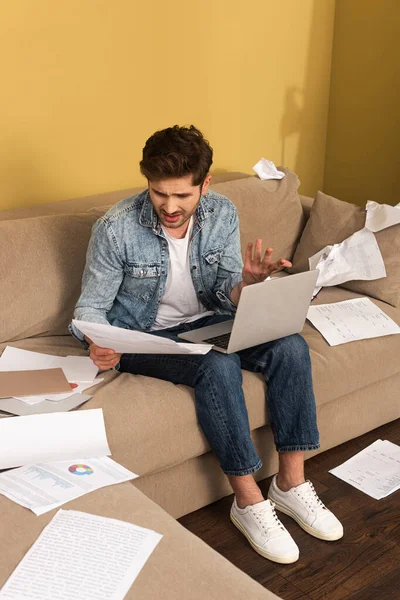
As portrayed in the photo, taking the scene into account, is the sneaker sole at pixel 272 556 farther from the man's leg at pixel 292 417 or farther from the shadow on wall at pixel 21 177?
the shadow on wall at pixel 21 177

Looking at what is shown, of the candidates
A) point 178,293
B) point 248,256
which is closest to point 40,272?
point 178,293

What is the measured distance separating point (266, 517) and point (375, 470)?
54 cm

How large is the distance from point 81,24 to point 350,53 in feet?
4.82

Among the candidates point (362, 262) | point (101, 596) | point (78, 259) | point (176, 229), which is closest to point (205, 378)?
point (176, 229)

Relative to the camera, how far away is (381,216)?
9.07 ft

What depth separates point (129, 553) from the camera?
141 centimetres

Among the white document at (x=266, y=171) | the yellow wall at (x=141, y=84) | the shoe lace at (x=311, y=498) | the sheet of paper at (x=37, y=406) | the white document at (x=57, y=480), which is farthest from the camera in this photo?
the white document at (x=266, y=171)

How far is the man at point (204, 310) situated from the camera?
1984 millimetres

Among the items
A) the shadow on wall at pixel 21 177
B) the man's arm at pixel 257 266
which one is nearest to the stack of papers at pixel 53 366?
the man's arm at pixel 257 266

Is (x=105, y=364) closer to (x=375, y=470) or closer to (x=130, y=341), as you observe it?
(x=130, y=341)

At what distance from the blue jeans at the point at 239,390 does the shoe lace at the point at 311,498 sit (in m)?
0.11

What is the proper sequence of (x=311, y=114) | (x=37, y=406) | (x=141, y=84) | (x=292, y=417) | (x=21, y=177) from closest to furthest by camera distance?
1. (x=37, y=406)
2. (x=292, y=417)
3. (x=21, y=177)
4. (x=141, y=84)
5. (x=311, y=114)

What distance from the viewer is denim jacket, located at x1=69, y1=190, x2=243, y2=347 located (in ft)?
6.98

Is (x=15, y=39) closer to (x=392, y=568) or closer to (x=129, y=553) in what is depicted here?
Result: (x=129, y=553)
